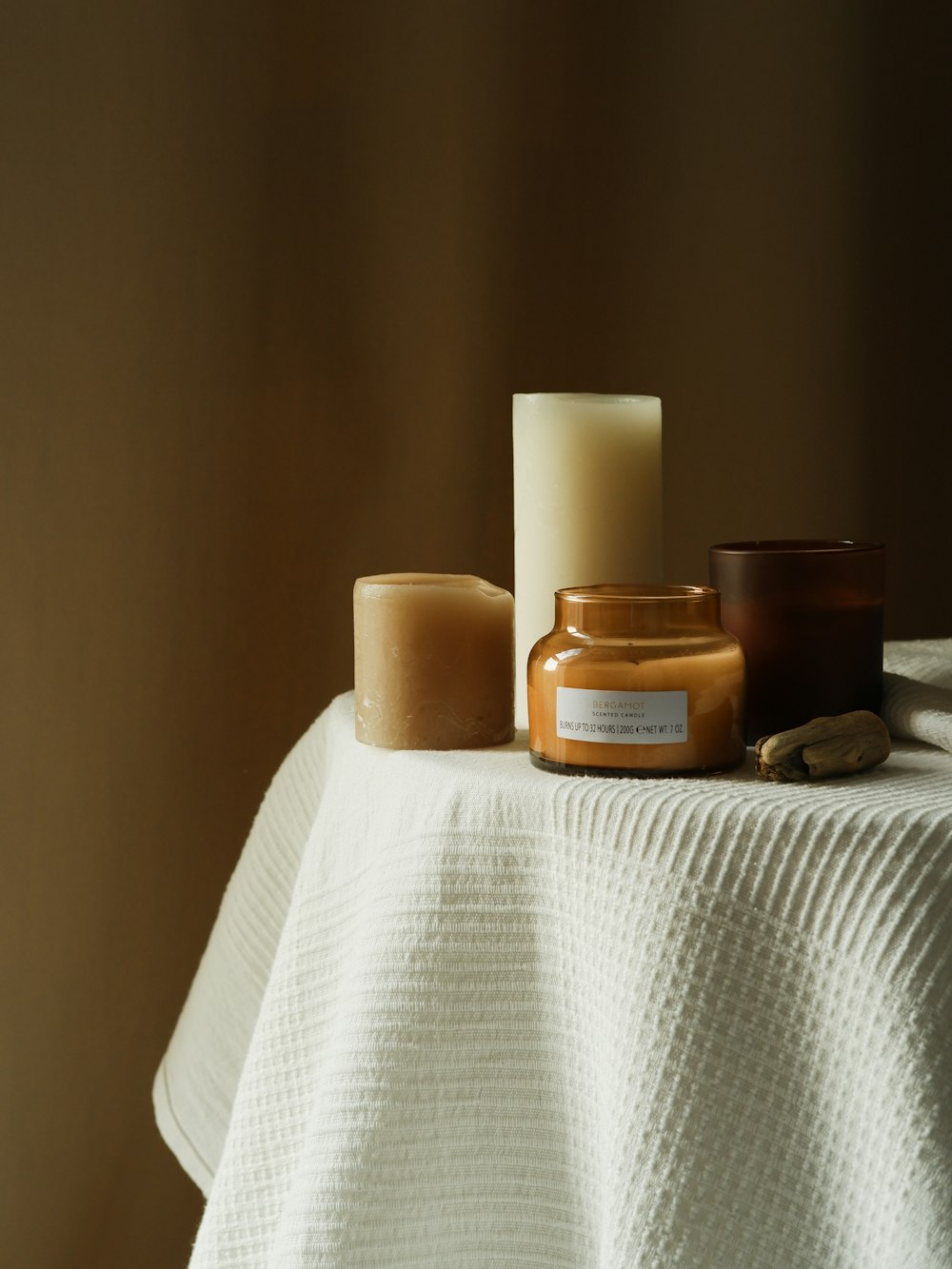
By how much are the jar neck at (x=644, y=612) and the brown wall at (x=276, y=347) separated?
1.94 ft

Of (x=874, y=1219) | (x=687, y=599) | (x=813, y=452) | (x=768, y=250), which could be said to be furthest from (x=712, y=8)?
(x=874, y=1219)

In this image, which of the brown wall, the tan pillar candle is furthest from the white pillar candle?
the brown wall

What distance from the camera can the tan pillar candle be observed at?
0.57m

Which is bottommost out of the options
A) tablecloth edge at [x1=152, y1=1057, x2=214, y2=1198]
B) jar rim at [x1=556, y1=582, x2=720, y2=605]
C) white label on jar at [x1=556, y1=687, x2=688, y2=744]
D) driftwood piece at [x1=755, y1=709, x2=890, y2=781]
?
tablecloth edge at [x1=152, y1=1057, x2=214, y2=1198]

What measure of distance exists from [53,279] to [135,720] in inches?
13.9

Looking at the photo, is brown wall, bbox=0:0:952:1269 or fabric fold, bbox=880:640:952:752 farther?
brown wall, bbox=0:0:952:1269

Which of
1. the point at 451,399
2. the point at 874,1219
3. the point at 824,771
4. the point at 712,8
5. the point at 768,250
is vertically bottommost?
the point at 874,1219

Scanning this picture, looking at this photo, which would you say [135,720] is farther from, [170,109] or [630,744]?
[630,744]

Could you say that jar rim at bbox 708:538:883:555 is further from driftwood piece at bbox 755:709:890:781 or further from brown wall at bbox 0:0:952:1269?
brown wall at bbox 0:0:952:1269

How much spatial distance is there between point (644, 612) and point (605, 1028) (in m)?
0.16

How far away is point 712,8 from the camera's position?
1162 mm

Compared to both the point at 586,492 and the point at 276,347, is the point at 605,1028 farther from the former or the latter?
the point at 276,347

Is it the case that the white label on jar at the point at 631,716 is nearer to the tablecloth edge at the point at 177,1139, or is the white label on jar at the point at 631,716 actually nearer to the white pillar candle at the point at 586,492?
the white pillar candle at the point at 586,492

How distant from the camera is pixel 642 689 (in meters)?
0.50
